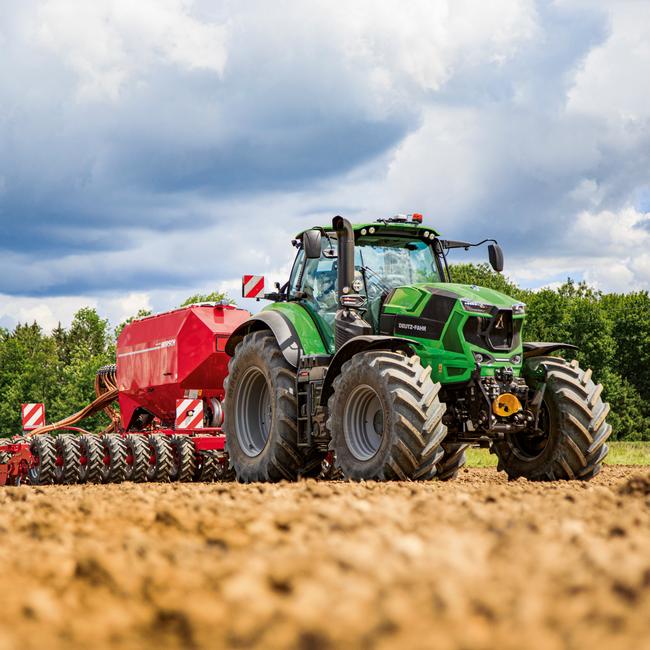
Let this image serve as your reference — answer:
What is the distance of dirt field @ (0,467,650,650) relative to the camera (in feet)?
8.27

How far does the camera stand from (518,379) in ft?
30.9

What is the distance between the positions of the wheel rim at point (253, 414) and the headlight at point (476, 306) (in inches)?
116

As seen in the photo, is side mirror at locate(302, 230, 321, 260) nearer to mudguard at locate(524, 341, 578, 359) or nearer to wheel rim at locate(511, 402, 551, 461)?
mudguard at locate(524, 341, 578, 359)

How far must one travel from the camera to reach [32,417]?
20.3m

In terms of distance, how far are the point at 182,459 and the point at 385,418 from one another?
6.16 m

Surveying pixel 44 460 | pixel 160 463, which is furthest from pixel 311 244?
pixel 44 460

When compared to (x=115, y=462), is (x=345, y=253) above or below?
above

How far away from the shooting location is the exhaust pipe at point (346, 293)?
967 centimetres

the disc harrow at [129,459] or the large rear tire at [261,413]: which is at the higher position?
the large rear tire at [261,413]

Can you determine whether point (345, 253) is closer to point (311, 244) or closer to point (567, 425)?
point (311, 244)

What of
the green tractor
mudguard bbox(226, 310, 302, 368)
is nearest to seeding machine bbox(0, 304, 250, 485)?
the green tractor

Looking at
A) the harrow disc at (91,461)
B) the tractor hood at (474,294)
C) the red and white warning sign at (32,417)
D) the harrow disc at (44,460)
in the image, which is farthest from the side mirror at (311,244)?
the red and white warning sign at (32,417)

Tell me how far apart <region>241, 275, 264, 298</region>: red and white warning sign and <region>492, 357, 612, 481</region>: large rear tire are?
397cm

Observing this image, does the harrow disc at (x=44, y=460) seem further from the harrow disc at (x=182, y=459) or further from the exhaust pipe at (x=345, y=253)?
the exhaust pipe at (x=345, y=253)
